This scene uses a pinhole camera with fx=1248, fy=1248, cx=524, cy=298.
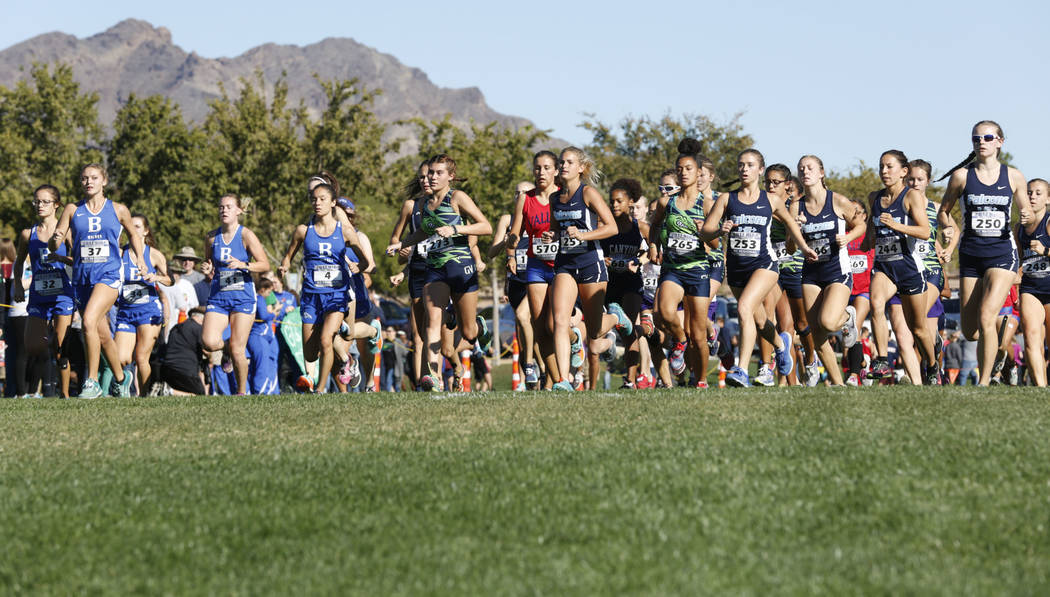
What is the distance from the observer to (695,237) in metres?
11.6

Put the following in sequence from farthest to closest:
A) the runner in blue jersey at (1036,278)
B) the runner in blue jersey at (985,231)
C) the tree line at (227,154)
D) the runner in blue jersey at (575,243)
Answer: the tree line at (227,154) → the runner in blue jersey at (575,243) → the runner in blue jersey at (1036,278) → the runner in blue jersey at (985,231)

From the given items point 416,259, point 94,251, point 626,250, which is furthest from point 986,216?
point 94,251

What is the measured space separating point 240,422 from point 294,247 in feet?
14.5

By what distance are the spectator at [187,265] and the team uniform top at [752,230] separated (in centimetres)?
946

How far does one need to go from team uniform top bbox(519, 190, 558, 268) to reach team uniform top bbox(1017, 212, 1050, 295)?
4.38m

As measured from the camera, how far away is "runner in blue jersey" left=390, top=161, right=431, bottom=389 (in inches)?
480

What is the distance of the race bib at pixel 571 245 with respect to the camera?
11414 mm

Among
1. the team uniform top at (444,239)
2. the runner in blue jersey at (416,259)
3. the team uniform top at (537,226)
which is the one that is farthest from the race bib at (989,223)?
the runner in blue jersey at (416,259)

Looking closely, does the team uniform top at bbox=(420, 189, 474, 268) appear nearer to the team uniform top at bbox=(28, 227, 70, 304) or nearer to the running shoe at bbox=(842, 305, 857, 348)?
the team uniform top at bbox=(28, 227, 70, 304)

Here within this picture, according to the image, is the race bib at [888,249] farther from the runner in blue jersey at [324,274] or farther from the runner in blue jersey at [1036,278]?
the runner in blue jersey at [324,274]

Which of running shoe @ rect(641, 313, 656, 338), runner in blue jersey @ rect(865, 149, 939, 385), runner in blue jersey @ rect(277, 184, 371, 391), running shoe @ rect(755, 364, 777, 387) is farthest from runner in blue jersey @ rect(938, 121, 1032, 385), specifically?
runner in blue jersey @ rect(277, 184, 371, 391)

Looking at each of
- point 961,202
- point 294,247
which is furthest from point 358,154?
point 961,202

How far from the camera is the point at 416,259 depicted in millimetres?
12219

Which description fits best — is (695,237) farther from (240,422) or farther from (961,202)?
(240,422)
